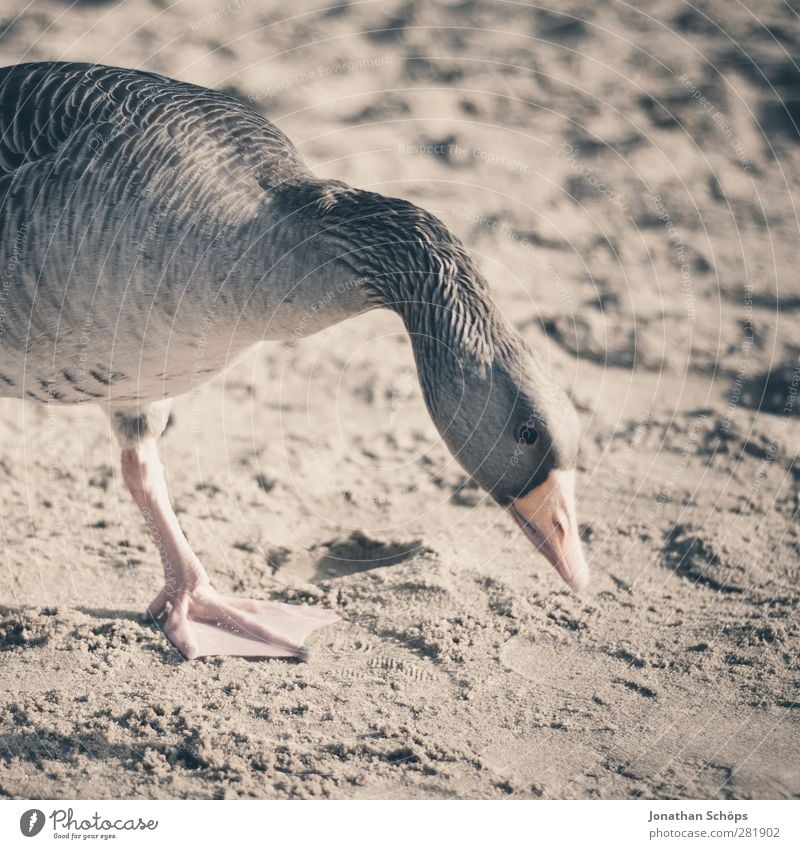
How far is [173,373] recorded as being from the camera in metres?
5.12

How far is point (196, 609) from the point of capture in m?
5.52

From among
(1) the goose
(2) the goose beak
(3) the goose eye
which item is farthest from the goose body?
(2) the goose beak

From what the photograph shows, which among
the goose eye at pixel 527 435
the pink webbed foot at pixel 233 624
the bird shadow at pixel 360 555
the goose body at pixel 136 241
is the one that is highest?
the goose body at pixel 136 241

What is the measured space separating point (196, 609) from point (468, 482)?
6.72 feet

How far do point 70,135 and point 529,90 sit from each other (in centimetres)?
651

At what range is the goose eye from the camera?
4574 millimetres

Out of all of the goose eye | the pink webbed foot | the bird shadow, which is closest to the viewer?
the goose eye

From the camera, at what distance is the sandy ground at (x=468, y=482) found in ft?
15.2

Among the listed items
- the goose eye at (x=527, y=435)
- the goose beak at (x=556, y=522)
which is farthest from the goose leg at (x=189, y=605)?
the goose eye at (x=527, y=435)

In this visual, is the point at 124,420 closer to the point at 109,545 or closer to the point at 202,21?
the point at 109,545

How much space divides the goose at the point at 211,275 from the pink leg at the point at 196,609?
2cm

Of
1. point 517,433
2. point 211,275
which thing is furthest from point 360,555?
point 211,275

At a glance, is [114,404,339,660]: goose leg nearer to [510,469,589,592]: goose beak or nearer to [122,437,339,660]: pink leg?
[122,437,339,660]: pink leg

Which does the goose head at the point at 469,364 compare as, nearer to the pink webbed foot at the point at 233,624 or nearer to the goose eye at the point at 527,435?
the goose eye at the point at 527,435
